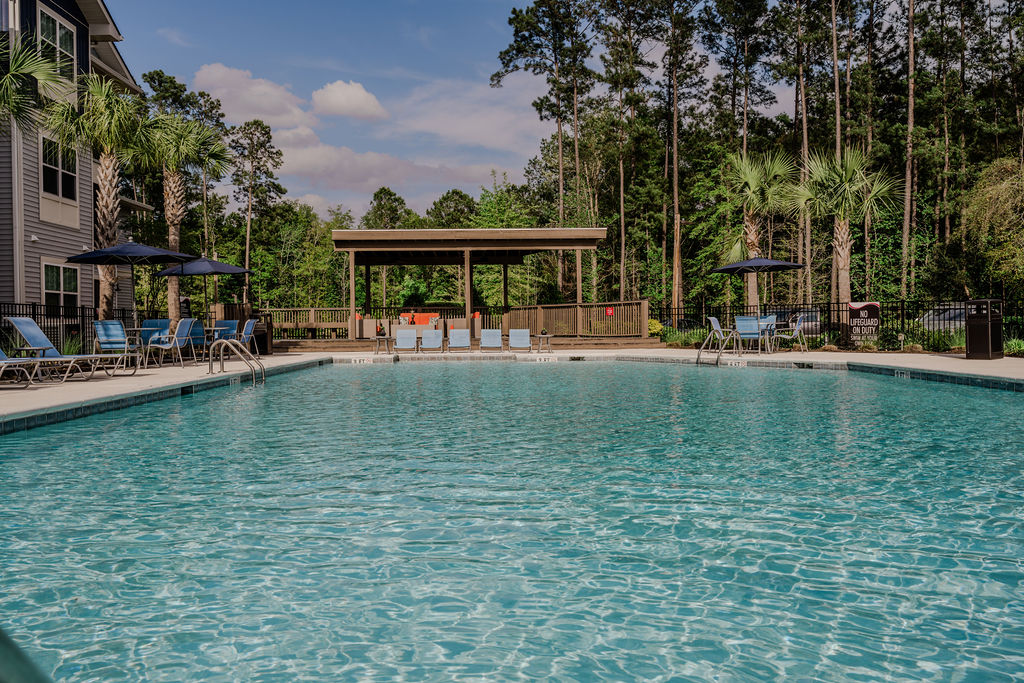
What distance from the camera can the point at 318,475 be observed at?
5.26 m

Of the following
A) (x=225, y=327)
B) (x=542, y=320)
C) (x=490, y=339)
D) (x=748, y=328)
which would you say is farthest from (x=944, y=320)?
(x=225, y=327)

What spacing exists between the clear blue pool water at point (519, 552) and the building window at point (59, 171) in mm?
13763

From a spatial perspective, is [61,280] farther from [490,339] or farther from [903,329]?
[903,329]

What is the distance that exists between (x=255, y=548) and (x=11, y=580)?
41.6 inches

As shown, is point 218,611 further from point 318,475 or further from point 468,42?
point 468,42

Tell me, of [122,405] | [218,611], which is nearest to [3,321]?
[122,405]

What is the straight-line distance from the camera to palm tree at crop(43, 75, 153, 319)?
15.1 m

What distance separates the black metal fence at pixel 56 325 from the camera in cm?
1280

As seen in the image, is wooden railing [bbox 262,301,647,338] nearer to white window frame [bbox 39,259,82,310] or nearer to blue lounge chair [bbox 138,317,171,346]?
white window frame [bbox 39,259,82,310]

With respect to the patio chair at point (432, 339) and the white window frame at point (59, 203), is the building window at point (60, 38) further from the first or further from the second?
the patio chair at point (432, 339)

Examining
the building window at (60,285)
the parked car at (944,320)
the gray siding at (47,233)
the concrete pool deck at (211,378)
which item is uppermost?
the gray siding at (47,233)

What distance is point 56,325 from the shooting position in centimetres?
1611

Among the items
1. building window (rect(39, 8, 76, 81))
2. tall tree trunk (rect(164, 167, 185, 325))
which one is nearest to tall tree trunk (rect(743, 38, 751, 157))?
tall tree trunk (rect(164, 167, 185, 325))

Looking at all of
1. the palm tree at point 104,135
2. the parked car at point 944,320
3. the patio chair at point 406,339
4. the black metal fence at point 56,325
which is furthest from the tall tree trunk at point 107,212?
the parked car at point 944,320
